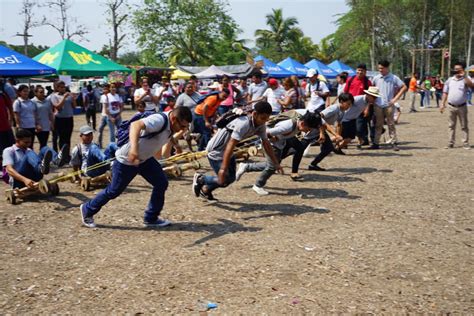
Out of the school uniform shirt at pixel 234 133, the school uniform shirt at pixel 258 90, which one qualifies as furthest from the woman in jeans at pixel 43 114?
the school uniform shirt at pixel 258 90

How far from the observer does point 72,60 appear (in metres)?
14.0

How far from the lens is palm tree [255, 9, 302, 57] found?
207 ft

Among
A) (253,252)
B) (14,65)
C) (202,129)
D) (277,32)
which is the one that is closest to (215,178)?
(253,252)

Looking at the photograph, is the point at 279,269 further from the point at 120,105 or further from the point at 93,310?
the point at 120,105

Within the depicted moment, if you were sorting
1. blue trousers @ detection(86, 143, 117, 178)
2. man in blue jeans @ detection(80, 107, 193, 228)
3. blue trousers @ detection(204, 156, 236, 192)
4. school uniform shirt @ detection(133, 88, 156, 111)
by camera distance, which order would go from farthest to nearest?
school uniform shirt @ detection(133, 88, 156, 111) < blue trousers @ detection(86, 143, 117, 178) < blue trousers @ detection(204, 156, 236, 192) < man in blue jeans @ detection(80, 107, 193, 228)

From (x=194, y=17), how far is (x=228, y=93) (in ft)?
118

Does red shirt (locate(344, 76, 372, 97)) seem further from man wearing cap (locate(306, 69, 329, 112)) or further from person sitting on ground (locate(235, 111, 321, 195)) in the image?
person sitting on ground (locate(235, 111, 321, 195))

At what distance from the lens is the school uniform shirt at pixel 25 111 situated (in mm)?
8656

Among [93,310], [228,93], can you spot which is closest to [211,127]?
[228,93]

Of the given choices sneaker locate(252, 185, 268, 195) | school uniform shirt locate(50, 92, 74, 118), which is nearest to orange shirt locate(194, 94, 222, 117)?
school uniform shirt locate(50, 92, 74, 118)

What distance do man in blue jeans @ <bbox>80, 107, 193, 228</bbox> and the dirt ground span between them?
0.31 metres

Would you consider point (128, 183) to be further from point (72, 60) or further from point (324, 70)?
point (324, 70)

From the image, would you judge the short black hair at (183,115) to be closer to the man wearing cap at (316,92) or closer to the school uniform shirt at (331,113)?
the school uniform shirt at (331,113)

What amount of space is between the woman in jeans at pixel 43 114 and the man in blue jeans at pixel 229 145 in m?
4.23
